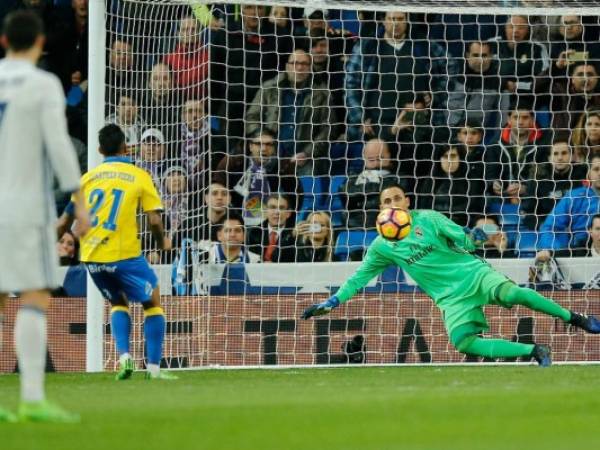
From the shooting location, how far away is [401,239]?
12.5 m

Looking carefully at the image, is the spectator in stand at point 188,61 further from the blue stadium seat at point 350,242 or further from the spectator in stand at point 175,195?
the blue stadium seat at point 350,242

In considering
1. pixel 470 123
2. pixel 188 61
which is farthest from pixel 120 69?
pixel 470 123

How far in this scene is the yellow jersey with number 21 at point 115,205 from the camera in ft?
37.5

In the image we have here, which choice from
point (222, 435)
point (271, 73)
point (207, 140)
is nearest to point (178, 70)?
point (207, 140)

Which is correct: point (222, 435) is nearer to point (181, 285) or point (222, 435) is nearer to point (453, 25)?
point (181, 285)

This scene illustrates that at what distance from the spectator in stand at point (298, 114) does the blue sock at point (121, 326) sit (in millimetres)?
4158

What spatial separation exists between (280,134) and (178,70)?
5.73ft

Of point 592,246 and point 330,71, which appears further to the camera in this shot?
point 330,71

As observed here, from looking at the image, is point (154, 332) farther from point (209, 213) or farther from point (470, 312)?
point (209, 213)

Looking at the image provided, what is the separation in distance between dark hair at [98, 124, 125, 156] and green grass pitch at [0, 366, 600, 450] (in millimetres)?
1814

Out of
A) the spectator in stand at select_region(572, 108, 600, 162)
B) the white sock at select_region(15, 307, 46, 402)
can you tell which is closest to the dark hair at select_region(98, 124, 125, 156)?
the white sock at select_region(15, 307, 46, 402)

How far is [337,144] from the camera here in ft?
51.9

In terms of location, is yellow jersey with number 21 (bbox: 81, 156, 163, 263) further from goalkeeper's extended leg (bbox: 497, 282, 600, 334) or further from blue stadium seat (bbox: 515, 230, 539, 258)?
blue stadium seat (bbox: 515, 230, 539, 258)

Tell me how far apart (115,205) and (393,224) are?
2.42 metres
